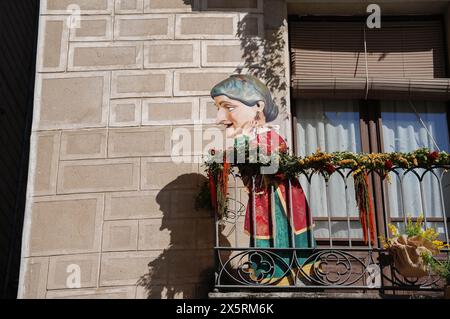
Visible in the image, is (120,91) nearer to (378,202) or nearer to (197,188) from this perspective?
(197,188)

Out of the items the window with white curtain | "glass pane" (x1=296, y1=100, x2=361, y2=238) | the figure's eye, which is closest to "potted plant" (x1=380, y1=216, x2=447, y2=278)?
the window with white curtain

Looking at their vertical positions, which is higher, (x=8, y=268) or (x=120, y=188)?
(x=120, y=188)

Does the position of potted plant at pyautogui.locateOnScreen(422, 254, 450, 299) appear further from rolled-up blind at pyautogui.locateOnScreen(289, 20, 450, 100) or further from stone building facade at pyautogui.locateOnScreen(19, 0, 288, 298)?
rolled-up blind at pyautogui.locateOnScreen(289, 20, 450, 100)

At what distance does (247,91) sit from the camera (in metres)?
9.34

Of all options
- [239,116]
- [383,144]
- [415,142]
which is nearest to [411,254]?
[383,144]

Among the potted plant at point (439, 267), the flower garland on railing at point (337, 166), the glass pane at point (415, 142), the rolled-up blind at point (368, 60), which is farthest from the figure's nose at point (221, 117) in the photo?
the potted plant at point (439, 267)

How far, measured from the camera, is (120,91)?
9.66 meters

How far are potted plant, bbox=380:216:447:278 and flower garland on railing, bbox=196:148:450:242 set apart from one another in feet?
1.04

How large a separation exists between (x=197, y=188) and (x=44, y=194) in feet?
5.13

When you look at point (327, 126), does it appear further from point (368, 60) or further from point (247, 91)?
point (247, 91)
